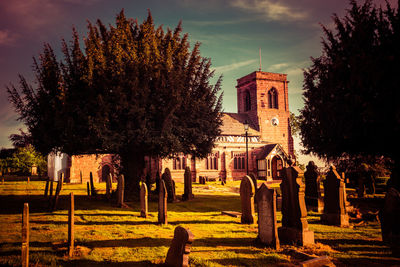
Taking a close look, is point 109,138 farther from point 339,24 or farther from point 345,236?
point 339,24

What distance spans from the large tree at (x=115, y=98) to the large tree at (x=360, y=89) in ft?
25.7

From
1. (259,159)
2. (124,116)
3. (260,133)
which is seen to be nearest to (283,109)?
(260,133)

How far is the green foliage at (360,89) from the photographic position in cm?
1215

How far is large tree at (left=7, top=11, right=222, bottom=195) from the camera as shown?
43.5 ft

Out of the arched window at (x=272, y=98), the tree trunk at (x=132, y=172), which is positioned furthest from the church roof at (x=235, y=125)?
the tree trunk at (x=132, y=172)

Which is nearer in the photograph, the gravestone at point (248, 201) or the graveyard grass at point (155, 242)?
the graveyard grass at point (155, 242)

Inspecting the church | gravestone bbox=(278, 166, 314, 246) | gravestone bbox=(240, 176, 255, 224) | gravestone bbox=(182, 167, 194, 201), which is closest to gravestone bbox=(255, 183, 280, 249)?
gravestone bbox=(278, 166, 314, 246)

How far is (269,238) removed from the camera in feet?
23.0

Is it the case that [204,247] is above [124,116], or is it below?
below

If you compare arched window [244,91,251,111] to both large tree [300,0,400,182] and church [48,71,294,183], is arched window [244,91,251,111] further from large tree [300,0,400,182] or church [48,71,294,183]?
large tree [300,0,400,182]

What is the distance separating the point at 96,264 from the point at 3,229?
17.1 ft

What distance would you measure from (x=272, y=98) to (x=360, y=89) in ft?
130

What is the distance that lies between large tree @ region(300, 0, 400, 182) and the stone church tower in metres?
33.3

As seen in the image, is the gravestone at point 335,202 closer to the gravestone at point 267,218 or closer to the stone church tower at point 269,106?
the gravestone at point 267,218
